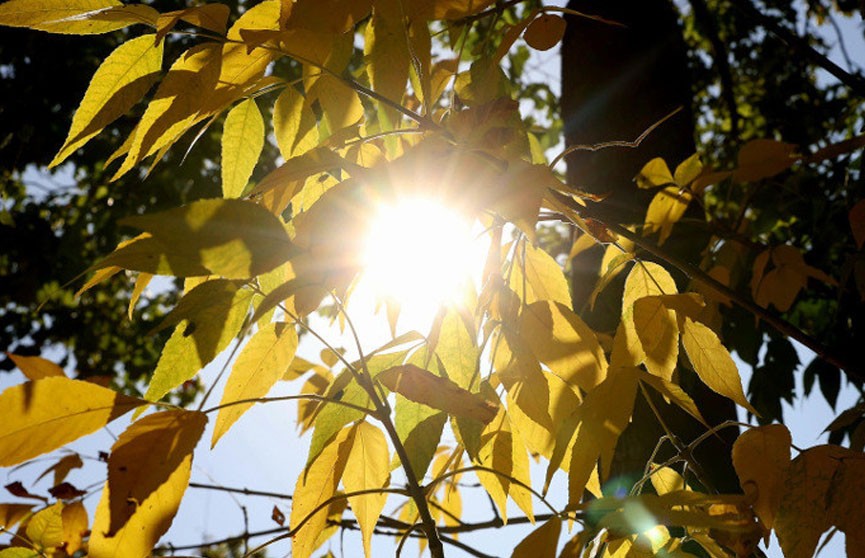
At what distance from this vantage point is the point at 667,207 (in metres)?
0.92

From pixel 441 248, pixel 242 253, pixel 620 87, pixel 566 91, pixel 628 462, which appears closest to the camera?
pixel 242 253

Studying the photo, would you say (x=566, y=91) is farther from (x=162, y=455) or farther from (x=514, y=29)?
(x=162, y=455)

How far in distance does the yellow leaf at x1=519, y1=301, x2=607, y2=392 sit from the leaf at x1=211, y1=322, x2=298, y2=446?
0.21 metres

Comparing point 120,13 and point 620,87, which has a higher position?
point 620,87

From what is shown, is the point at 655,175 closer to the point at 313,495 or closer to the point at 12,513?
the point at 313,495

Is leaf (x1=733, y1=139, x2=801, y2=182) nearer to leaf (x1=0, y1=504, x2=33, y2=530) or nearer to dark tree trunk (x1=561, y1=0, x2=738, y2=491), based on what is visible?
dark tree trunk (x1=561, y1=0, x2=738, y2=491)

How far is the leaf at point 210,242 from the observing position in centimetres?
35

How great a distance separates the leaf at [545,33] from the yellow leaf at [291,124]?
24 centimetres

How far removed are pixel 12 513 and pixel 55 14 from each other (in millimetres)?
896

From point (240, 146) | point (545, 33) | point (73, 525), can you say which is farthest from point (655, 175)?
point (73, 525)

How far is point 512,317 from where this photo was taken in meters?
0.57

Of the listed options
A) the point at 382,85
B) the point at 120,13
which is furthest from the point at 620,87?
the point at 120,13

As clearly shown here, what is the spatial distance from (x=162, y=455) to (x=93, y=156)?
13.3 ft

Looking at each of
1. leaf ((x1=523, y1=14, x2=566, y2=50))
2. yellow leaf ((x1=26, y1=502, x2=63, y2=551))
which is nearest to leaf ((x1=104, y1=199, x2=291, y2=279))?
leaf ((x1=523, y1=14, x2=566, y2=50))
